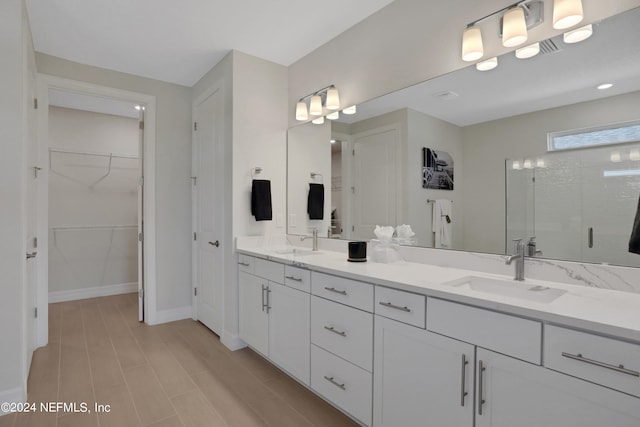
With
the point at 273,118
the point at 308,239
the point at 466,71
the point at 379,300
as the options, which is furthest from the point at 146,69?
the point at 379,300

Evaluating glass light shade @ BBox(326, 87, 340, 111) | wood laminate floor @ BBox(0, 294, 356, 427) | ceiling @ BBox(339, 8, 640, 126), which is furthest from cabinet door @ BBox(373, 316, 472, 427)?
glass light shade @ BBox(326, 87, 340, 111)

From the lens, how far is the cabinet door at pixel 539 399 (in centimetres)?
91

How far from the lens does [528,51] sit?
1538mm

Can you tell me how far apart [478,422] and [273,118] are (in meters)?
2.70

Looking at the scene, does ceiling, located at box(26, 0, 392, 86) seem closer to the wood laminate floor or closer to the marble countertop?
the marble countertop

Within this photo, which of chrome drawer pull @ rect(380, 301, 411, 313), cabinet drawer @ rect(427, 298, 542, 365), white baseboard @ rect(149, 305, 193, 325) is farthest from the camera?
white baseboard @ rect(149, 305, 193, 325)

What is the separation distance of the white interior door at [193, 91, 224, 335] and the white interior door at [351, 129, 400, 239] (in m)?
1.27

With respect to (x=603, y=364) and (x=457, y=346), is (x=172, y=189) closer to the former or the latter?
(x=457, y=346)

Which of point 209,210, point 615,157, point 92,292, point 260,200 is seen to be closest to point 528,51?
point 615,157

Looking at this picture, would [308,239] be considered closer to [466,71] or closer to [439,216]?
[439,216]

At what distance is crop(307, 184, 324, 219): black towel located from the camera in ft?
9.39

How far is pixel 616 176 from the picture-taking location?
132cm

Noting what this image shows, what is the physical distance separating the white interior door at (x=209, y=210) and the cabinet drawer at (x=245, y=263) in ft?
0.96

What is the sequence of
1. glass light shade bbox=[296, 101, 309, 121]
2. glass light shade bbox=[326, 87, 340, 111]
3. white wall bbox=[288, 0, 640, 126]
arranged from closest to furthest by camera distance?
white wall bbox=[288, 0, 640, 126], glass light shade bbox=[326, 87, 340, 111], glass light shade bbox=[296, 101, 309, 121]
